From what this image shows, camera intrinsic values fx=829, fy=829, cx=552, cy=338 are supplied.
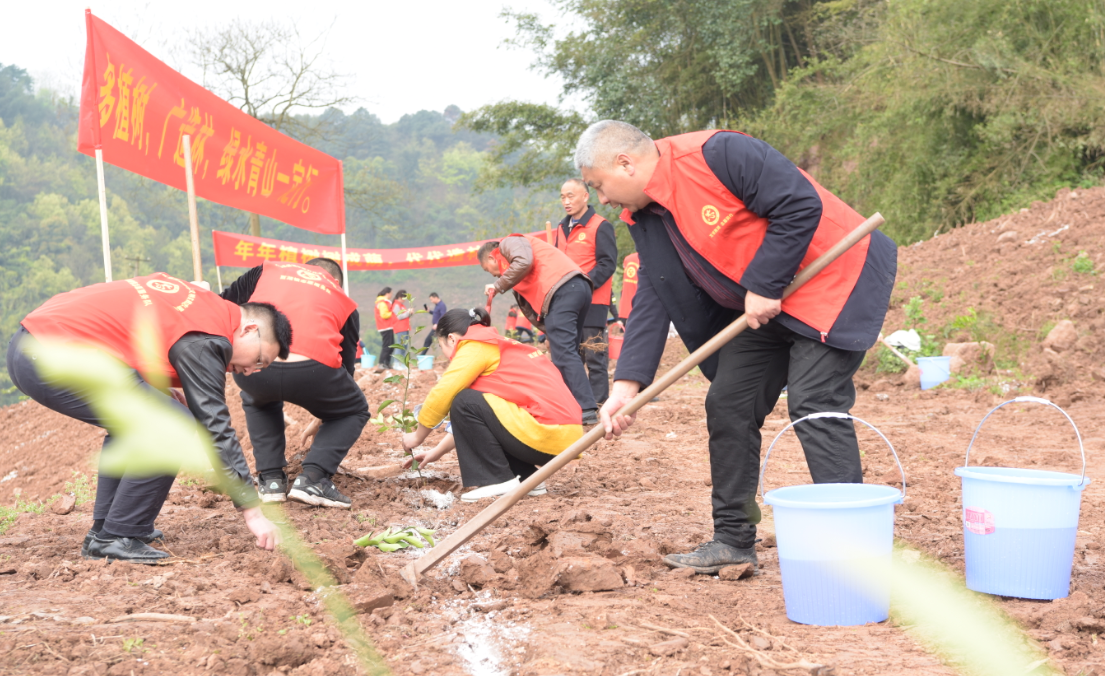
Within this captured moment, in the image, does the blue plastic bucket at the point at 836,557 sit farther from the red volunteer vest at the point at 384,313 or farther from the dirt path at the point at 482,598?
the red volunteer vest at the point at 384,313

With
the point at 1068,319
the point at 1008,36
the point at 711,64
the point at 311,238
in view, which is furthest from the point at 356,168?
the point at 1068,319

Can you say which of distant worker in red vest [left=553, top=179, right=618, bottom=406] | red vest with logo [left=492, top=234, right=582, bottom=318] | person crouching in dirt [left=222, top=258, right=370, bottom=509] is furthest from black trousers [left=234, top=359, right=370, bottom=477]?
distant worker in red vest [left=553, top=179, right=618, bottom=406]

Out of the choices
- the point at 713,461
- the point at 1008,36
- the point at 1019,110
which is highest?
the point at 1008,36

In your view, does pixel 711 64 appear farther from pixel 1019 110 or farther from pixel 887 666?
pixel 887 666

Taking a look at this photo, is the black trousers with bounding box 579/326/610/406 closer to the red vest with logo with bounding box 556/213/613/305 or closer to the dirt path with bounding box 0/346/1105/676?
the red vest with logo with bounding box 556/213/613/305

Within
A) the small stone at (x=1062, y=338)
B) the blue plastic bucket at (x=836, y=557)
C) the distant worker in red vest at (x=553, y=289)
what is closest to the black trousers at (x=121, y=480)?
the blue plastic bucket at (x=836, y=557)

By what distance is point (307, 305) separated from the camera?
4102mm

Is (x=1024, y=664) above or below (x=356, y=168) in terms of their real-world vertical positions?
below

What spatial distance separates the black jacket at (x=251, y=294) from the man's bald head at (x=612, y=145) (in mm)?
2012

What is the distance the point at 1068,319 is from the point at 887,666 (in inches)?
281

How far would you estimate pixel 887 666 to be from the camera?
2.00 metres

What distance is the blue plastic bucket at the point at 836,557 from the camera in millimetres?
2244

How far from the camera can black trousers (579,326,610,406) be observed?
21.4ft

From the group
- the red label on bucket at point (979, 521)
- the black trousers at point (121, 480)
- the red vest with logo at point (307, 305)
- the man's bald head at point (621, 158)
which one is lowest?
the red label on bucket at point (979, 521)
